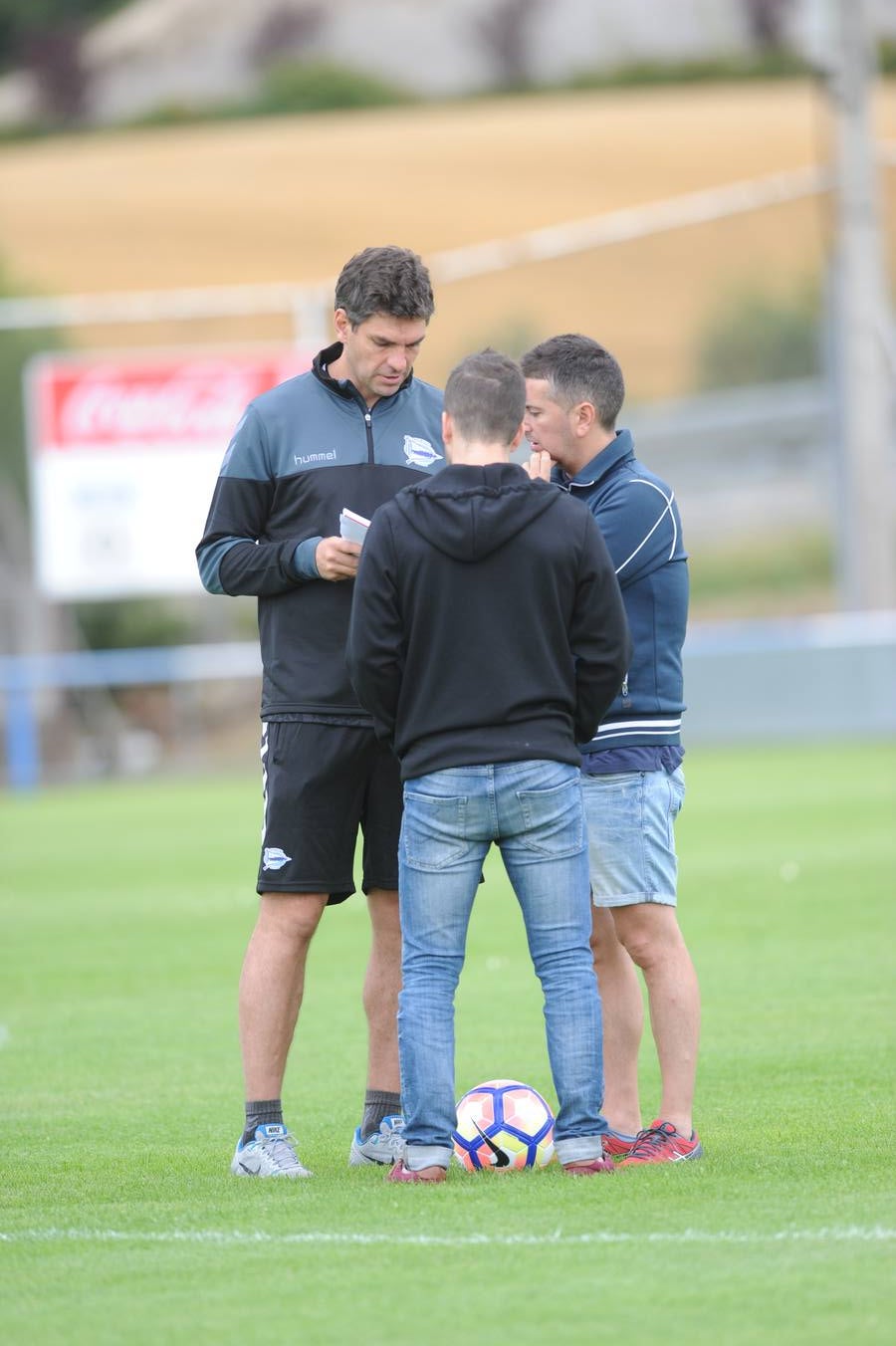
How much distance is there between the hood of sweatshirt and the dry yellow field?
48.0 m

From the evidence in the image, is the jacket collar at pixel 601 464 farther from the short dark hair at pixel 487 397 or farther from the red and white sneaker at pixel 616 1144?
the red and white sneaker at pixel 616 1144

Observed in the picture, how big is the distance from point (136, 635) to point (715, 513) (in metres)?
10.6

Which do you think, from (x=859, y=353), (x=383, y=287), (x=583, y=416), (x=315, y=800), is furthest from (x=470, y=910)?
(x=859, y=353)

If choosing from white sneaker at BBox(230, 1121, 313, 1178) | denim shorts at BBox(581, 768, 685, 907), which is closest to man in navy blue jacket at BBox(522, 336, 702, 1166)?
denim shorts at BBox(581, 768, 685, 907)

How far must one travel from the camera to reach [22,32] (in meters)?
61.8

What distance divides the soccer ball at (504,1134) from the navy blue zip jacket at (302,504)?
1037mm

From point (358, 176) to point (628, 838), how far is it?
55.6m

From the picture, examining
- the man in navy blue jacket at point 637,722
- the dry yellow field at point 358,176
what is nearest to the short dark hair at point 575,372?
the man in navy blue jacket at point 637,722

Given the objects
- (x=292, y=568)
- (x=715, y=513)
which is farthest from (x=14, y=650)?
(x=292, y=568)

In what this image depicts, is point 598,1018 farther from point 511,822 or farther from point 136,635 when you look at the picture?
point 136,635

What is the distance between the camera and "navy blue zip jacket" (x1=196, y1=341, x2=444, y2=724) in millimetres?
5688

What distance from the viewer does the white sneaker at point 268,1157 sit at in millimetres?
5508

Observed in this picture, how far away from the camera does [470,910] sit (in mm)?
5227

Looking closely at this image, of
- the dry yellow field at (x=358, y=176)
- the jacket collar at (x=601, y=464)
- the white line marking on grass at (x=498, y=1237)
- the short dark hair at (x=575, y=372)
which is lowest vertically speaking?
the white line marking on grass at (x=498, y=1237)
